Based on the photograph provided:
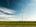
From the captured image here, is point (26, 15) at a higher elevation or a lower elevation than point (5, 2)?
lower

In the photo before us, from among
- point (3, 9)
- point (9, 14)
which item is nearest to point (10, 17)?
point (9, 14)

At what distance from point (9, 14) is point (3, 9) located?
0.11 metres

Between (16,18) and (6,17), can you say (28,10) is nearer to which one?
(16,18)

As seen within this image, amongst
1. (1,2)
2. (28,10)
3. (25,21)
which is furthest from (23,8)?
(1,2)

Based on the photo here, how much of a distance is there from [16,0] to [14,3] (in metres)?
0.05

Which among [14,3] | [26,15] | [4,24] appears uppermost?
[14,3]

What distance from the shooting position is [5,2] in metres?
0.95

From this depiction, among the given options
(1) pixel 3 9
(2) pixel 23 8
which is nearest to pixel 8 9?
(1) pixel 3 9

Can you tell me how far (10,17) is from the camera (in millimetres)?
925

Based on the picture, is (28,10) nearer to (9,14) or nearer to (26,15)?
(26,15)

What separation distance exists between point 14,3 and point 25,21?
0.93 ft

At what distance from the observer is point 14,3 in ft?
3.09

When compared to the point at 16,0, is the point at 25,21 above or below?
below

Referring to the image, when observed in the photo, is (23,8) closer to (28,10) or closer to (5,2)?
(28,10)
